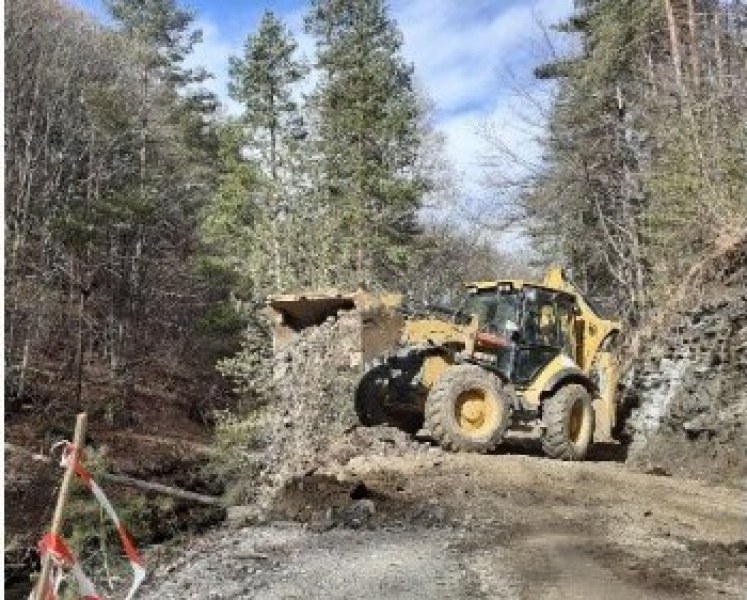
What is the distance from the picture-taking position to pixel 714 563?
20.8 ft

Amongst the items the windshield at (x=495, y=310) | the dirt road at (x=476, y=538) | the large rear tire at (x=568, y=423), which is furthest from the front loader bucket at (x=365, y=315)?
the large rear tire at (x=568, y=423)

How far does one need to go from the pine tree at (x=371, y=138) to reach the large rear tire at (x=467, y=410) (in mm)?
12219

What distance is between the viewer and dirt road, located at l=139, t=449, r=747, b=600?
5938 millimetres

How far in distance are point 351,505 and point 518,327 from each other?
4.06m

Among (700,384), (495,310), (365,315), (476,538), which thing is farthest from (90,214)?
(476,538)

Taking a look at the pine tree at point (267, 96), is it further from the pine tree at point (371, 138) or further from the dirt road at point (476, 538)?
the dirt road at point (476, 538)

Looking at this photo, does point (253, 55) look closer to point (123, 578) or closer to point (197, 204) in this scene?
point (197, 204)

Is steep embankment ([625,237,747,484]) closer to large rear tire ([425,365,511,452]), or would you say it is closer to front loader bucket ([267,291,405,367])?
large rear tire ([425,365,511,452])

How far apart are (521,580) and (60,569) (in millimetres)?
3596

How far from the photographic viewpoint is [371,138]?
24.8m

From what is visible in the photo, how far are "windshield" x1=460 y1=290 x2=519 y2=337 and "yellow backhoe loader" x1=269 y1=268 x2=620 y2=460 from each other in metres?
0.01

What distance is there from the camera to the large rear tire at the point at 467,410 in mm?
9953

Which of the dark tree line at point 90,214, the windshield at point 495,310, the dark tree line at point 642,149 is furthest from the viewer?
the dark tree line at point 90,214

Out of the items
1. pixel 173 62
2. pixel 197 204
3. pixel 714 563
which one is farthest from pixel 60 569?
pixel 173 62
